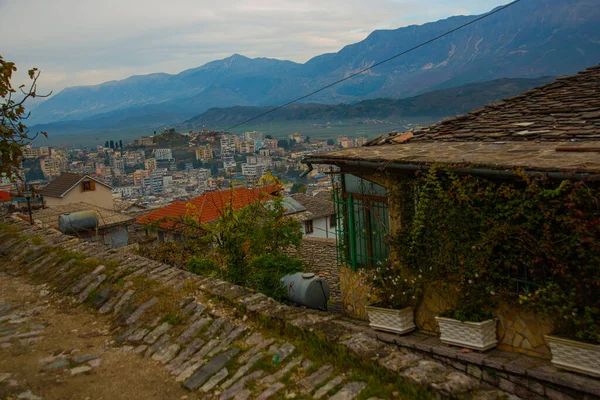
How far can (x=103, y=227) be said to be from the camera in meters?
22.7

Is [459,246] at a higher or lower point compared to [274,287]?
higher

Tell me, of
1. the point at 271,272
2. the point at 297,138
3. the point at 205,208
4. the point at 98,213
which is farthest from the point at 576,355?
the point at 297,138

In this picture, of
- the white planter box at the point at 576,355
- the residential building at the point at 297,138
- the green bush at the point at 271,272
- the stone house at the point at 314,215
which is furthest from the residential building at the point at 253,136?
the white planter box at the point at 576,355

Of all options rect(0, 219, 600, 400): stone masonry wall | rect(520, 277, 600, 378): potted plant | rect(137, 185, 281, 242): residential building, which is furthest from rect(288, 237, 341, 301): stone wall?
rect(520, 277, 600, 378): potted plant

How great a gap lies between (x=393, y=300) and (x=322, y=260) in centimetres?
763

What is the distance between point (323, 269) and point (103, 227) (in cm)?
1258

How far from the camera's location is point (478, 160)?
21.0ft

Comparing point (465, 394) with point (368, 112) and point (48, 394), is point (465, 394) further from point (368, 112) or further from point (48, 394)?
point (368, 112)

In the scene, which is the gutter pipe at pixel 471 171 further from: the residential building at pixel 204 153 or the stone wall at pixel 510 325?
the residential building at pixel 204 153

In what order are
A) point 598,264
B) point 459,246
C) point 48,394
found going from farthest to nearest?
1. point 459,246
2. point 598,264
3. point 48,394

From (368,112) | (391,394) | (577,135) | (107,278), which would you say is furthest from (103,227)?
(368,112)

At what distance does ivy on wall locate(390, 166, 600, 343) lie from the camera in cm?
538

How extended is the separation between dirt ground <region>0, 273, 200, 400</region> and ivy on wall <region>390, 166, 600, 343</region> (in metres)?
4.11

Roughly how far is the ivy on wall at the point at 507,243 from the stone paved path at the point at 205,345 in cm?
298
